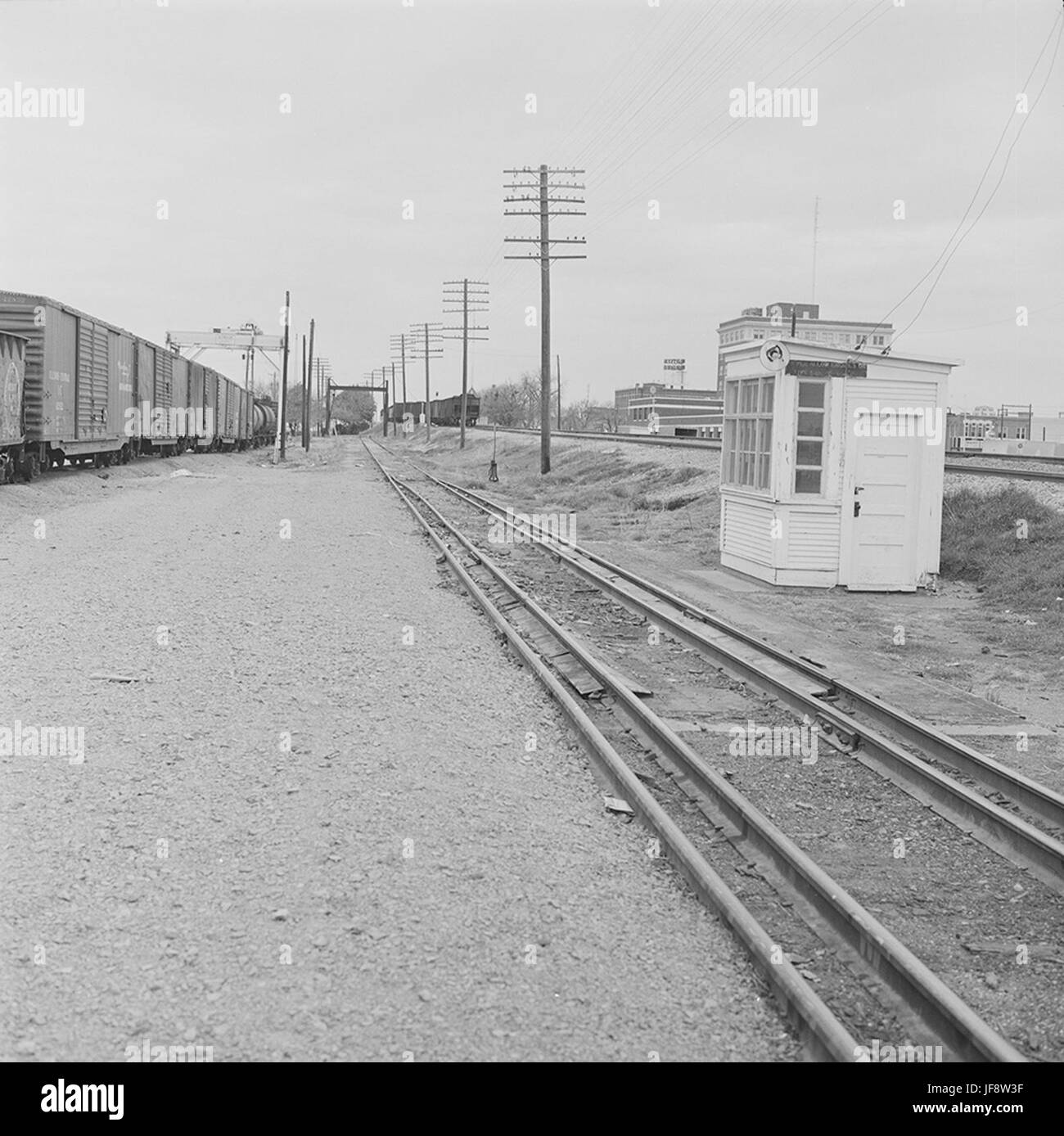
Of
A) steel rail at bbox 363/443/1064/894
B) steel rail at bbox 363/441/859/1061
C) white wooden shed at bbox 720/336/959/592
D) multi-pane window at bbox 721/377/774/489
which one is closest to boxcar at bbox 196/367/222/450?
multi-pane window at bbox 721/377/774/489

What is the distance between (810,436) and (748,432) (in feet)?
5.52

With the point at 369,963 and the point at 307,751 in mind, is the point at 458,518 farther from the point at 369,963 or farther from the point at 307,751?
the point at 369,963

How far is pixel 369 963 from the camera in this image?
4.57m

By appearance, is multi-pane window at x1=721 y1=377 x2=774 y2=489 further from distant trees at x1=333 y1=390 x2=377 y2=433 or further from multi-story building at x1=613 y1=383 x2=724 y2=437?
distant trees at x1=333 y1=390 x2=377 y2=433

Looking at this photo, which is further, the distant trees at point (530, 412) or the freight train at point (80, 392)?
the distant trees at point (530, 412)

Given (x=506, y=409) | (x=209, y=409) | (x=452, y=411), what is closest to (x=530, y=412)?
(x=506, y=409)

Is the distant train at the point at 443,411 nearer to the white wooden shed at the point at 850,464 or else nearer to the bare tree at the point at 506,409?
the bare tree at the point at 506,409

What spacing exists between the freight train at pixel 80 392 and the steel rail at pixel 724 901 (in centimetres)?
1817

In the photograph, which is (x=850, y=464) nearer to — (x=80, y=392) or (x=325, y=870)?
(x=325, y=870)

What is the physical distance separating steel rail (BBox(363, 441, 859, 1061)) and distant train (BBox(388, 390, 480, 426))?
6617 cm

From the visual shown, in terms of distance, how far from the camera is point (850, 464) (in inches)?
603

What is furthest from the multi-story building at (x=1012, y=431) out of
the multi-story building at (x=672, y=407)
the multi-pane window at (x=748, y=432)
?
the multi-pane window at (x=748, y=432)

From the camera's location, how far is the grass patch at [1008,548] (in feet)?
47.9

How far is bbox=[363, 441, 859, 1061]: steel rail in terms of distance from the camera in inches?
160
